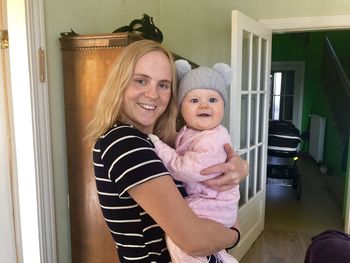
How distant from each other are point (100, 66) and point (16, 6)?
0.44 meters

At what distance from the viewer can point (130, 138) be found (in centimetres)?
85

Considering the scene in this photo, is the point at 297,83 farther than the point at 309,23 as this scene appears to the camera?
Yes

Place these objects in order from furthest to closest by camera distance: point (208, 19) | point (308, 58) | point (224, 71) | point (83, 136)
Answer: point (308, 58) → point (208, 19) → point (83, 136) → point (224, 71)

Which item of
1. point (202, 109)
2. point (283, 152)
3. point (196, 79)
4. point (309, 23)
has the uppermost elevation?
point (309, 23)

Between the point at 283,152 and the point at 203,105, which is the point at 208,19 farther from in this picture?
the point at 203,105

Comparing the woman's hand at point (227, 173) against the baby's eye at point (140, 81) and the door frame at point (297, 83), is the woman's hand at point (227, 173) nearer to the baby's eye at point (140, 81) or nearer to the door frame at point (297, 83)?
the baby's eye at point (140, 81)

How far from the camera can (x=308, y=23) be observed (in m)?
2.81

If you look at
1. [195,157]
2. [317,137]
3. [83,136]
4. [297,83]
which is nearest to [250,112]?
[83,136]

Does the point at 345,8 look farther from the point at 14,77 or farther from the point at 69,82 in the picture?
the point at 14,77

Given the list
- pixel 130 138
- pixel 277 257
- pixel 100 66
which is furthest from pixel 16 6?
pixel 277 257

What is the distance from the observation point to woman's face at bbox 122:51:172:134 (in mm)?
967

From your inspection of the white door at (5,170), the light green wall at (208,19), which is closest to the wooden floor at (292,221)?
the light green wall at (208,19)

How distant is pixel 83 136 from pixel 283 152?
310cm

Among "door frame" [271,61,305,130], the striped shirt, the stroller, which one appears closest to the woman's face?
the striped shirt
